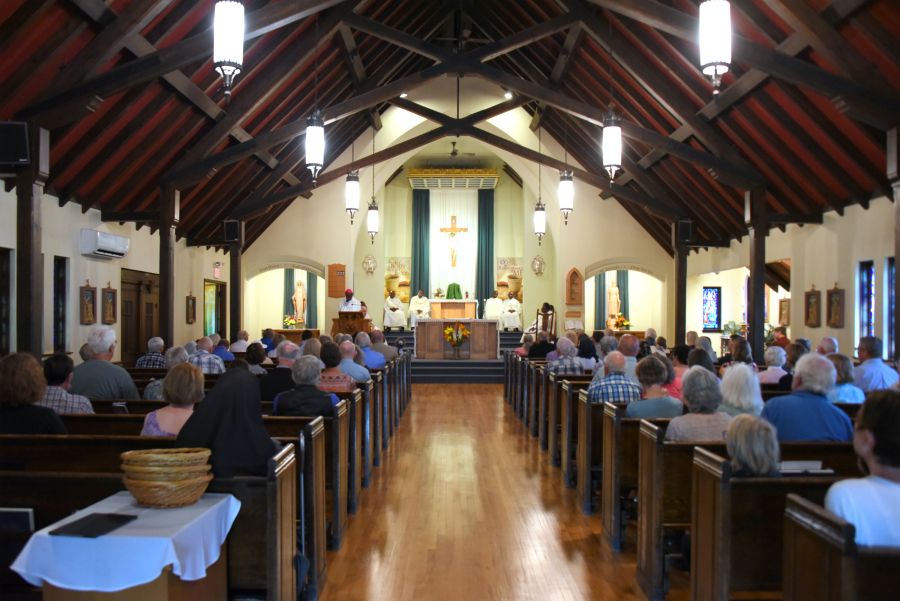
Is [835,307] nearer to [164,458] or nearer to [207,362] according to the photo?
[207,362]

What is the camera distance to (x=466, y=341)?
1306 cm

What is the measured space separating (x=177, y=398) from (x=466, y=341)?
33.3ft

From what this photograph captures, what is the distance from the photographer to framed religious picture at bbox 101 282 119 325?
9388 millimetres

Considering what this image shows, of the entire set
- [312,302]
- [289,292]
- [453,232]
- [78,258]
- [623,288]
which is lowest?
[312,302]

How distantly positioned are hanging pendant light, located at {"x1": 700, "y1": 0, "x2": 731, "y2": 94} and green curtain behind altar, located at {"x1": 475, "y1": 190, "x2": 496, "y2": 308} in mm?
13263

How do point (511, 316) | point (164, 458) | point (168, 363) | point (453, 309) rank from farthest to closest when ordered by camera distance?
point (511, 316) → point (453, 309) → point (168, 363) → point (164, 458)

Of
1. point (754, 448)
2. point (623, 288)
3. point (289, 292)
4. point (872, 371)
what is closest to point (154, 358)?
point (754, 448)

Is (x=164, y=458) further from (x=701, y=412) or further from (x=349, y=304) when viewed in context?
(x=349, y=304)

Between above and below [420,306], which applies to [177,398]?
below

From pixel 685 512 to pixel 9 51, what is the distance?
5.89m

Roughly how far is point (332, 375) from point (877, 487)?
3.81m

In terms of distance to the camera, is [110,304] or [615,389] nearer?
[615,389]

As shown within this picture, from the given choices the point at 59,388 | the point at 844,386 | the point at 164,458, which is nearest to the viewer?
the point at 164,458

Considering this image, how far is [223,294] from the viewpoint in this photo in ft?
46.4
